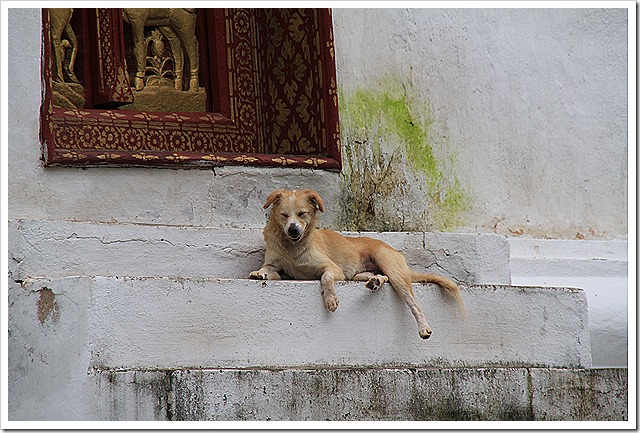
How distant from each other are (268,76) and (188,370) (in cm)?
288

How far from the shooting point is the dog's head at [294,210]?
Result: 24.2 ft

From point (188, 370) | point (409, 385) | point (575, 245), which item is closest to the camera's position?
point (188, 370)

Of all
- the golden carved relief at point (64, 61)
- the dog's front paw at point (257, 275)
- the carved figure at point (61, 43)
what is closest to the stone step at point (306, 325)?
the dog's front paw at point (257, 275)

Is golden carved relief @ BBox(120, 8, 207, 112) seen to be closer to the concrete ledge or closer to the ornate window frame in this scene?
the ornate window frame

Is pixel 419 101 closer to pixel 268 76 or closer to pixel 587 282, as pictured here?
pixel 268 76

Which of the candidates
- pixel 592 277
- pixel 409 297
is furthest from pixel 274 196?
pixel 592 277

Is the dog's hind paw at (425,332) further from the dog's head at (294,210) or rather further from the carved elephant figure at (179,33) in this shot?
the carved elephant figure at (179,33)

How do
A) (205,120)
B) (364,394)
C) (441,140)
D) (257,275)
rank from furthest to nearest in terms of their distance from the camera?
(441,140) < (205,120) < (257,275) < (364,394)

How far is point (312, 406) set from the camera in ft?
21.4

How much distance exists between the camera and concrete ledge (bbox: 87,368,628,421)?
20.4ft

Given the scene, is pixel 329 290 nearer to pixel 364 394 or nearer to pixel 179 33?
pixel 364 394

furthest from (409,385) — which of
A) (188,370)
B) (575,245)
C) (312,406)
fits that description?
(575,245)

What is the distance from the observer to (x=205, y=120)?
841 centimetres

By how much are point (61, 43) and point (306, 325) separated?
2.58 metres
